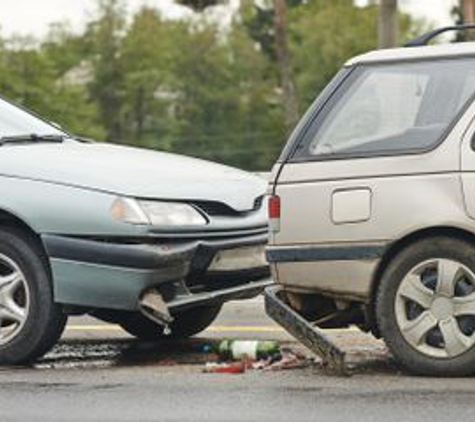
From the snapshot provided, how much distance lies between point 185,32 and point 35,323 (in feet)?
324

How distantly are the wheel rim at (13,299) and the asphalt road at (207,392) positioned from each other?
Result: 25cm

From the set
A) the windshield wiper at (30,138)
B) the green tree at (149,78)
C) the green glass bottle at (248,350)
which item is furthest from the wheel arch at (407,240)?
the green tree at (149,78)

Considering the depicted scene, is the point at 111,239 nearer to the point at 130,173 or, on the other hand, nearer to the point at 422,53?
the point at 130,173

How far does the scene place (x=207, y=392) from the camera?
6.52 m

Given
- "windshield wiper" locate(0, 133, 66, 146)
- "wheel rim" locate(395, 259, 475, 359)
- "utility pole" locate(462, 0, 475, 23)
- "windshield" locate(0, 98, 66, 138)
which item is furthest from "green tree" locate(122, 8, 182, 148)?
"wheel rim" locate(395, 259, 475, 359)

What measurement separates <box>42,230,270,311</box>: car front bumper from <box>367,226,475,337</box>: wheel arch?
3.11 feet

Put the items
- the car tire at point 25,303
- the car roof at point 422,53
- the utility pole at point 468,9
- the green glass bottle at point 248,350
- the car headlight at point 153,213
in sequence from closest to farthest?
the car roof at point 422,53
the car headlight at point 153,213
the car tire at point 25,303
the green glass bottle at point 248,350
the utility pole at point 468,9

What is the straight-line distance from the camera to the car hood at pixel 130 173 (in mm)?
7184

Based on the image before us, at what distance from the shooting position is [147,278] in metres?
7.00

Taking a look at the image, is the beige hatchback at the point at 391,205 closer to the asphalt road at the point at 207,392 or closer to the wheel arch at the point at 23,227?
the asphalt road at the point at 207,392

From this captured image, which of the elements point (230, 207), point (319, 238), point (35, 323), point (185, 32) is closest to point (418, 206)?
point (319, 238)

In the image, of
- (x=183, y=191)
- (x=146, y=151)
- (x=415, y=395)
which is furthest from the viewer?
(x=146, y=151)

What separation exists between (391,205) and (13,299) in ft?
6.86

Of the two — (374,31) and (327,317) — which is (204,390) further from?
(374,31)
